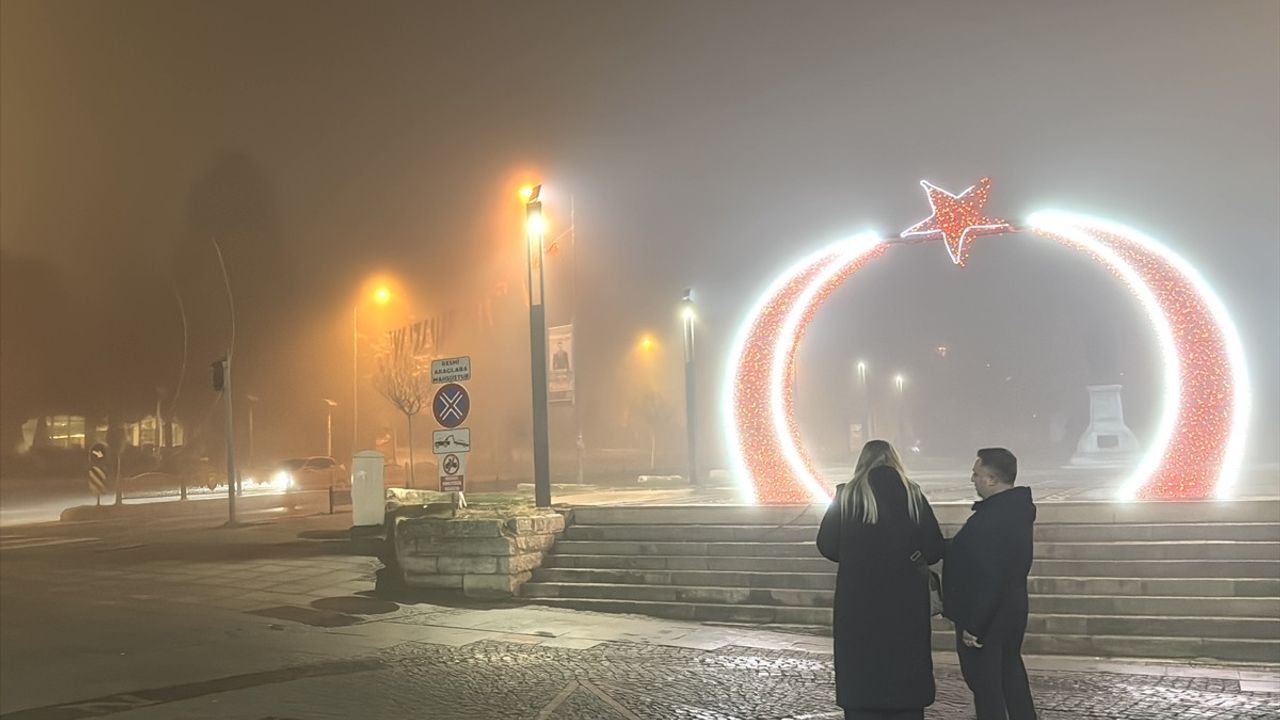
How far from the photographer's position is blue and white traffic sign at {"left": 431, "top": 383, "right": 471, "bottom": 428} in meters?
13.4

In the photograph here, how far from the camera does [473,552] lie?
40.5 feet

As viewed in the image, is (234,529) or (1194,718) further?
(234,529)

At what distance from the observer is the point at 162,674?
27.6ft

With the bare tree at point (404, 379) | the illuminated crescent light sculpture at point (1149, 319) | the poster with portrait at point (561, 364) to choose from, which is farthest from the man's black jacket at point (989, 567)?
the bare tree at point (404, 379)

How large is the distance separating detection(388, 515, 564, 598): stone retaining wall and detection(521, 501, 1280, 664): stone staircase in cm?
30

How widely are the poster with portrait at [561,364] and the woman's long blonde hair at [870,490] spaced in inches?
761

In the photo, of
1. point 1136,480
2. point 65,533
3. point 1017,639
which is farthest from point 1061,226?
point 65,533

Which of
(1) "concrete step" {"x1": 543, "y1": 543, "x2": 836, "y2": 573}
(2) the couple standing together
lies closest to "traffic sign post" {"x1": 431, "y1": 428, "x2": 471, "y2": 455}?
(1) "concrete step" {"x1": 543, "y1": 543, "x2": 836, "y2": 573}

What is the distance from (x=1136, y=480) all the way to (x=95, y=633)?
511 inches

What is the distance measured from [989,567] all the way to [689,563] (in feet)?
24.3

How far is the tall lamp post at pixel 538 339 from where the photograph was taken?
45.9 ft

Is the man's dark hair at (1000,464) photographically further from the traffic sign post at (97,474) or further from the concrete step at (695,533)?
the traffic sign post at (97,474)

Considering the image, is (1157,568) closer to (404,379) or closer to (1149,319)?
(1149,319)

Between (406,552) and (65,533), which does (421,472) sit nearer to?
(65,533)
